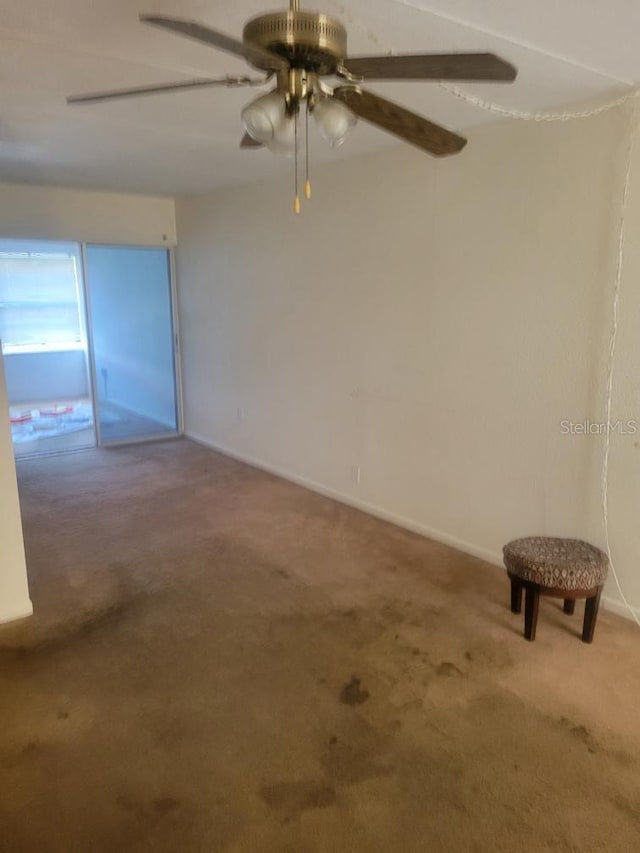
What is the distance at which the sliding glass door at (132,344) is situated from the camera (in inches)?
245

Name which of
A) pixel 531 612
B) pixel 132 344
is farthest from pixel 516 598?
pixel 132 344

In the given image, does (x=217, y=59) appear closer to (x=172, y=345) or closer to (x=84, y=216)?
(x=84, y=216)

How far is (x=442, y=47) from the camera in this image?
2223mm

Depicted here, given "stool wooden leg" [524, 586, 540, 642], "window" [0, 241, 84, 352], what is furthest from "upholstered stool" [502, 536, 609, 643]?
"window" [0, 241, 84, 352]

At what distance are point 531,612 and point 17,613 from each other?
8.12ft

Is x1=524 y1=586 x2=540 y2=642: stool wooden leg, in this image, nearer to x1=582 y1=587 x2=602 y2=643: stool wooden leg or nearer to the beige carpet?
the beige carpet

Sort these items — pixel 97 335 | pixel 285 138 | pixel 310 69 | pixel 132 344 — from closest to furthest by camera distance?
pixel 310 69, pixel 285 138, pixel 97 335, pixel 132 344

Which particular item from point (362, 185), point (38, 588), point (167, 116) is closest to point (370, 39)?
point (167, 116)

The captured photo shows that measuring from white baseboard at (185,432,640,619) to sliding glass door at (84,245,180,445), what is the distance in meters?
1.07

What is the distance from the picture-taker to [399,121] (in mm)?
1841

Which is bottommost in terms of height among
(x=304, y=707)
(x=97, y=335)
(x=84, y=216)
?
(x=304, y=707)

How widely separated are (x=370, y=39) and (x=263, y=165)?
2.34m

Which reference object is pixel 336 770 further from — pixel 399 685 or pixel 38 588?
pixel 38 588

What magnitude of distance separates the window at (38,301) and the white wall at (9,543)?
17.3ft
